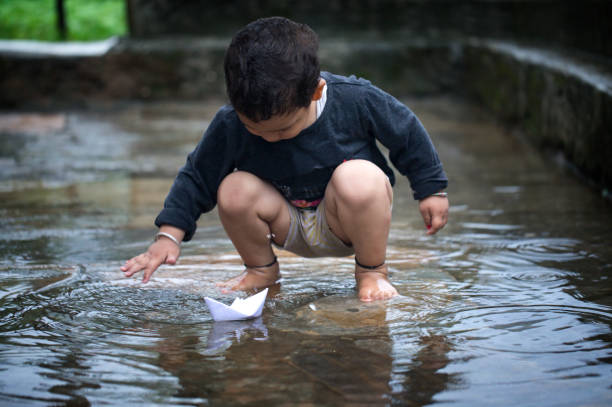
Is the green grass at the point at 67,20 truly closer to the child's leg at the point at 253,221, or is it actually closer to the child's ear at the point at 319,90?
the child's leg at the point at 253,221

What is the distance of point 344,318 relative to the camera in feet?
6.10

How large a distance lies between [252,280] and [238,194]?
27 cm

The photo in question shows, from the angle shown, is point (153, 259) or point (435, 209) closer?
point (153, 259)

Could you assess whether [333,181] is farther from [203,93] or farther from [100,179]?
[203,93]

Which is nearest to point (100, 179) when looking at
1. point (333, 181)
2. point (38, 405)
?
point (333, 181)

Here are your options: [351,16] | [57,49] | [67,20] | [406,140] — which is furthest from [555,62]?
[67,20]

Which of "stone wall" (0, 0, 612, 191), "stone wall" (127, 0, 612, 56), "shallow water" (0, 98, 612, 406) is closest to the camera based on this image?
"shallow water" (0, 98, 612, 406)

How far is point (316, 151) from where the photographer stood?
6.69ft

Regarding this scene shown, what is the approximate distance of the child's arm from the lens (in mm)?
1920

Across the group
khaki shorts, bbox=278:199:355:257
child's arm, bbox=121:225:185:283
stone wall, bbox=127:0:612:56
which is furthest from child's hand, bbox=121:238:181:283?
stone wall, bbox=127:0:612:56

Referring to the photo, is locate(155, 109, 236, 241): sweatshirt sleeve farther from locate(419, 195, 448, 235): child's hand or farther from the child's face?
locate(419, 195, 448, 235): child's hand

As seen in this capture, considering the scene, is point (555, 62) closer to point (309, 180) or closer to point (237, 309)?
point (309, 180)

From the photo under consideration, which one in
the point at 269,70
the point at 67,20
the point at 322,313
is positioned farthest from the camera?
the point at 67,20

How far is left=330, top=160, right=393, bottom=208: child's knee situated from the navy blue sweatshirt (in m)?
0.08
